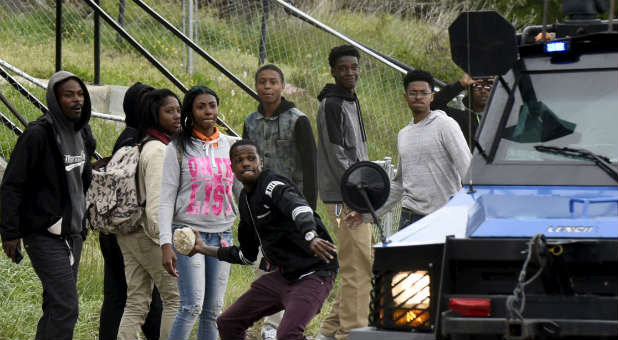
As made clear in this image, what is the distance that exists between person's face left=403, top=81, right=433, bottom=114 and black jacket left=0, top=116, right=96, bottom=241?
2.67 m

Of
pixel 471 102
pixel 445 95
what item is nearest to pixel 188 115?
pixel 471 102

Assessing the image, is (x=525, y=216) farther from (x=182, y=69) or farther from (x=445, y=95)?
(x=182, y=69)

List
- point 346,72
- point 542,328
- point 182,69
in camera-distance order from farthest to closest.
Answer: point 182,69 → point 346,72 → point 542,328

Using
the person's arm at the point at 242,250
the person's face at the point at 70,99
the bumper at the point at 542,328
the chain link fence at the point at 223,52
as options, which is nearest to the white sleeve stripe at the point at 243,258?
the person's arm at the point at 242,250

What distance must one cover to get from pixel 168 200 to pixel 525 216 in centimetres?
304

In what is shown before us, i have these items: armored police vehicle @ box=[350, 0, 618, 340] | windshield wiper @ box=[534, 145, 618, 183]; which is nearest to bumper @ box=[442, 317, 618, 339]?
armored police vehicle @ box=[350, 0, 618, 340]

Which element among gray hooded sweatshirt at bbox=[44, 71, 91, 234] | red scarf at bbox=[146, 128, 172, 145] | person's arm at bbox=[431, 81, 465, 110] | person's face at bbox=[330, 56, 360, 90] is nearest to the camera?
gray hooded sweatshirt at bbox=[44, 71, 91, 234]

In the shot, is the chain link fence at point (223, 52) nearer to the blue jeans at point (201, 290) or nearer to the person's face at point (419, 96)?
the person's face at point (419, 96)

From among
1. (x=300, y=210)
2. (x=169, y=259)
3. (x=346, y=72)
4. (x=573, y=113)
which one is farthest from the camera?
(x=346, y=72)

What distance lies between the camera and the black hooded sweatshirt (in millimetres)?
7094

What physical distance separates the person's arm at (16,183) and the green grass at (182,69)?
135cm

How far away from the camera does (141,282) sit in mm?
7766

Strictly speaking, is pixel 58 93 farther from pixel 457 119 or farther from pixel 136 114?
pixel 457 119

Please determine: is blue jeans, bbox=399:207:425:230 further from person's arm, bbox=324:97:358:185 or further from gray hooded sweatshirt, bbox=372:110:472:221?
person's arm, bbox=324:97:358:185
